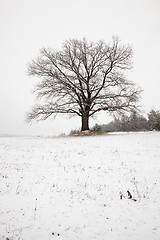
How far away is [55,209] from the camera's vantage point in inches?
157

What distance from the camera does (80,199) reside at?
443cm

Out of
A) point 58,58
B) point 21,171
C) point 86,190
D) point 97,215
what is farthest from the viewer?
point 58,58

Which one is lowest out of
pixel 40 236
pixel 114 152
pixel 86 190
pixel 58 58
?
pixel 40 236

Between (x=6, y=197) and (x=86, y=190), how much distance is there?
8.93 feet

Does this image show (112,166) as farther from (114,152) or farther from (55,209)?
(55,209)

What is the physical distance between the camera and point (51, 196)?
4.54 meters

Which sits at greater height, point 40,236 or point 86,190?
point 86,190

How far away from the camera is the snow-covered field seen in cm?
333

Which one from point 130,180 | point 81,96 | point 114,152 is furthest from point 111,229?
point 81,96

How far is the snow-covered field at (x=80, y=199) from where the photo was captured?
3.33m

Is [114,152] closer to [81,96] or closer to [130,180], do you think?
[130,180]

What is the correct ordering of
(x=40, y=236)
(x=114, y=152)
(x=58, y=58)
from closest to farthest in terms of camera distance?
(x=40, y=236) → (x=114, y=152) → (x=58, y=58)

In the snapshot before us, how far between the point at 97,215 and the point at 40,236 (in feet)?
5.17

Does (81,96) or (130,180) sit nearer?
(130,180)
